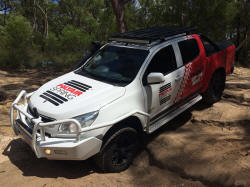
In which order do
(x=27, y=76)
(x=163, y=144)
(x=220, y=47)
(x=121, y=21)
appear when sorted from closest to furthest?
→ (x=163, y=144), (x=220, y=47), (x=121, y=21), (x=27, y=76)

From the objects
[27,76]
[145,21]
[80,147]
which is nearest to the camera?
[80,147]

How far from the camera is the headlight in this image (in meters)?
3.35

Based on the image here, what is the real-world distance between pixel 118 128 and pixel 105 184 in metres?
0.79

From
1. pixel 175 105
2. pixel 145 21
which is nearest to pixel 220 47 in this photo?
pixel 175 105

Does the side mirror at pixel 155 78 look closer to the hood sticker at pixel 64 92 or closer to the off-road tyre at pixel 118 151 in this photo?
the off-road tyre at pixel 118 151

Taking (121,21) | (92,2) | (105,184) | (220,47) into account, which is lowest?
(105,184)

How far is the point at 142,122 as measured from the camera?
397 centimetres

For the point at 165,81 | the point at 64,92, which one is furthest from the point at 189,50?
the point at 64,92

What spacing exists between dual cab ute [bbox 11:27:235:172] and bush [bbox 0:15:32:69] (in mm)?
7287

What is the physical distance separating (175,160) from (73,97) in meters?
1.88

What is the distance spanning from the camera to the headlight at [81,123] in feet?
11.0

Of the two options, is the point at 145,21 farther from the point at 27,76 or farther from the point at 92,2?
the point at 92,2

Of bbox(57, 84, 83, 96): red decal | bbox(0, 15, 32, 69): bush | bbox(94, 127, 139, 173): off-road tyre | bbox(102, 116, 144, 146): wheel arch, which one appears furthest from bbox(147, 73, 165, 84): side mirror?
bbox(0, 15, 32, 69): bush

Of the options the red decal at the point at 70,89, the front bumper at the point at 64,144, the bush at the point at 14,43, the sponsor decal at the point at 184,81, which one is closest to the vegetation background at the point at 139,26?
the bush at the point at 14,43
